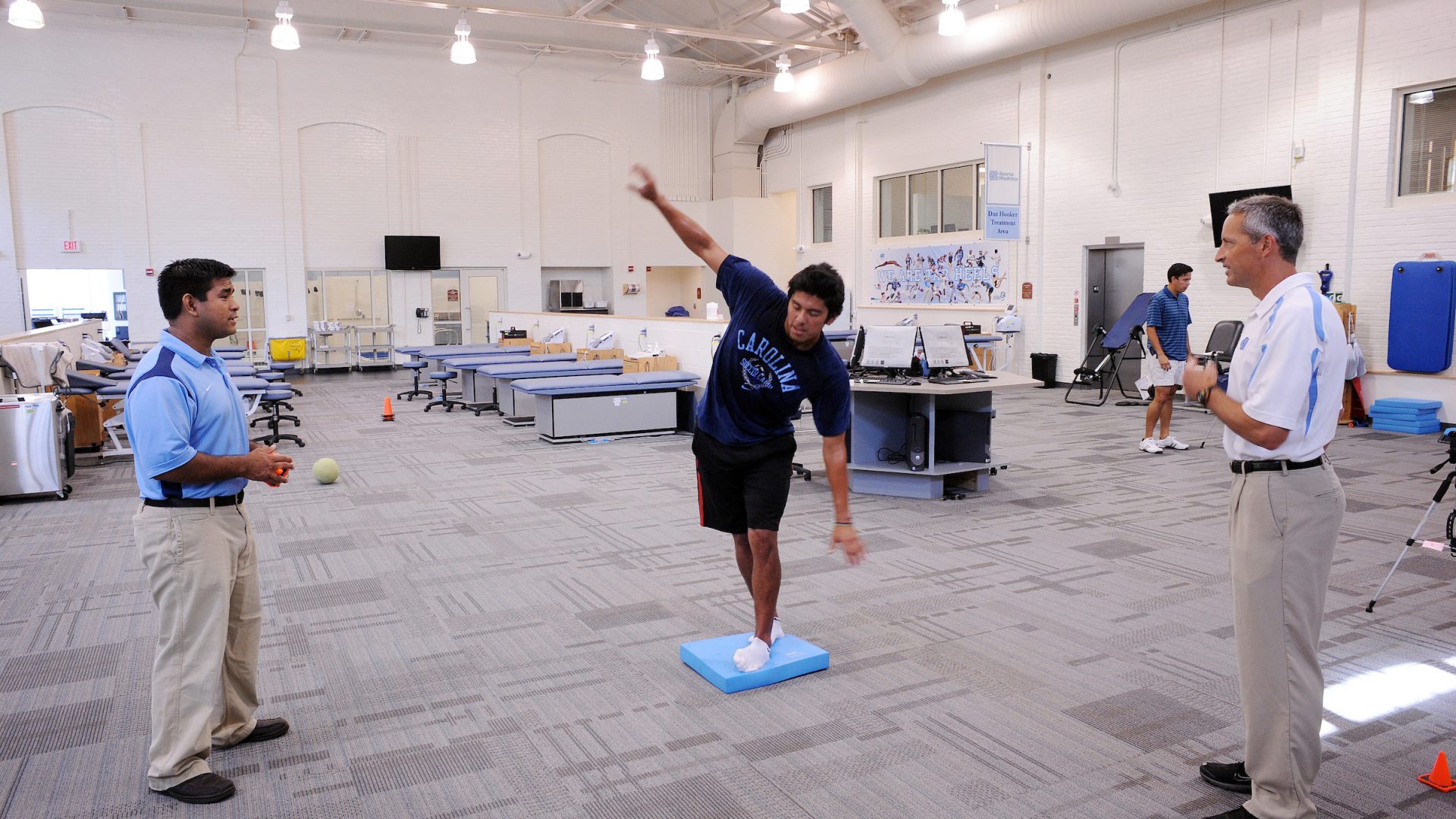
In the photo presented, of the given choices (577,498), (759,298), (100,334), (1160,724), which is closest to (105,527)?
(577,498)

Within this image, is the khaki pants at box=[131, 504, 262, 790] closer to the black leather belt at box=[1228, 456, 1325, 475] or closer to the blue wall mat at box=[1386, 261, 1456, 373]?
the black leather belt at box=[1228, 456, 1325, 475]

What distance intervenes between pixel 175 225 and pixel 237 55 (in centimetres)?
298

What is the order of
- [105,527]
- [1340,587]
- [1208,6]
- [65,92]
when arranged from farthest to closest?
1. [65,92]
2. [1208,6]
3. [105,527]
4. [1340,587]

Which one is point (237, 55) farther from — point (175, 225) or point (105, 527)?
point (105, 527)

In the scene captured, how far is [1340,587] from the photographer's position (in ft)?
14.1

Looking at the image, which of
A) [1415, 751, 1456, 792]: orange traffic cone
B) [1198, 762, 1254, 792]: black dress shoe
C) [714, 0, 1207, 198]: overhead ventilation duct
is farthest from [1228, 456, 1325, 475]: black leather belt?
[714, 0, 1207, 198]: overhead ventilation duct

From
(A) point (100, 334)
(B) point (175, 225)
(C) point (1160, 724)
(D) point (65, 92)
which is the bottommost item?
(C) point (1160, 724)

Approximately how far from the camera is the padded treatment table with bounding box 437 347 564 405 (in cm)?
1102

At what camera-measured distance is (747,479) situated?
3.28 m

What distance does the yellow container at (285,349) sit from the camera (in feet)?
53.7

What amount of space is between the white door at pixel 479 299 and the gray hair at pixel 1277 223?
16.9m

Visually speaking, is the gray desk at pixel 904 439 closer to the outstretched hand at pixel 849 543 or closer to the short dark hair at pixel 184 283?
the outstretched hand at pixel 849 543

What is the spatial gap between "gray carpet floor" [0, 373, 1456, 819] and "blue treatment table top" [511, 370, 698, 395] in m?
2.29

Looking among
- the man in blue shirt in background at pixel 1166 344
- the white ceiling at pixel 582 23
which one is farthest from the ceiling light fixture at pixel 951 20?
the man in blue shirt in background at pixel 1166 344
